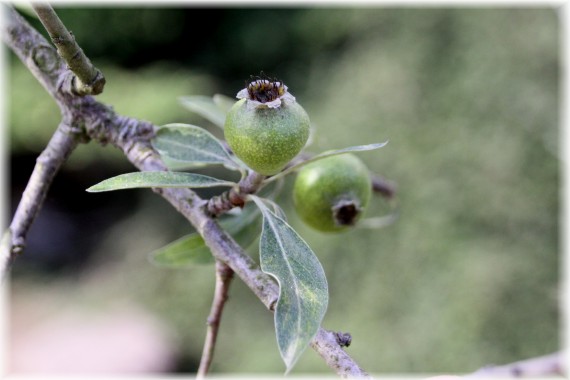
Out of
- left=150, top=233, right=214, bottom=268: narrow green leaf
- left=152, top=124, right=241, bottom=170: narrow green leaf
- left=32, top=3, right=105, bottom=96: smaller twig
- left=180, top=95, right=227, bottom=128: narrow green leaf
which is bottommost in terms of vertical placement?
left=150, top=233, right=214, bottom=268: narrow green leaf

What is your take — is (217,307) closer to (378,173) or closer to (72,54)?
(72,54)

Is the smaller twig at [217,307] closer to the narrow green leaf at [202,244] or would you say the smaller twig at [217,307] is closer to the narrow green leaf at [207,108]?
the narrow green leaf at [202,244]

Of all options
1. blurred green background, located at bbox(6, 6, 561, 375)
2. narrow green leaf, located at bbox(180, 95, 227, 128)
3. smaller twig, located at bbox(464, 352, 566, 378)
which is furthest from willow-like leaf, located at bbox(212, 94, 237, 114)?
blurred green background, located at bbox(6, 6, 561, 375)

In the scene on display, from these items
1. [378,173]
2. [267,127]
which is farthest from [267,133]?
[378,173]

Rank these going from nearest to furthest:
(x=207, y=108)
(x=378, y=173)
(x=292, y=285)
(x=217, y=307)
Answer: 1. (x=292, y=285)
2. (x=217, y=307)
3. (x=207, y=108)
4. (x=378, y=173)

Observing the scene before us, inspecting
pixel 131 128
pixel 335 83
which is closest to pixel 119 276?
pixel 335 83

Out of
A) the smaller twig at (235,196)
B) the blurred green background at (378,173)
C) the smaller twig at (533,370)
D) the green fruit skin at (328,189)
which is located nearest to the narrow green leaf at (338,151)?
the smaller twig at (235,196)

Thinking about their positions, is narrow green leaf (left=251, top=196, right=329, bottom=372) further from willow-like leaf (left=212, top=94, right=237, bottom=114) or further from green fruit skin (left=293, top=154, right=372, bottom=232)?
willow-like leaf (left=212, top=94, right=237, bottom=114)
